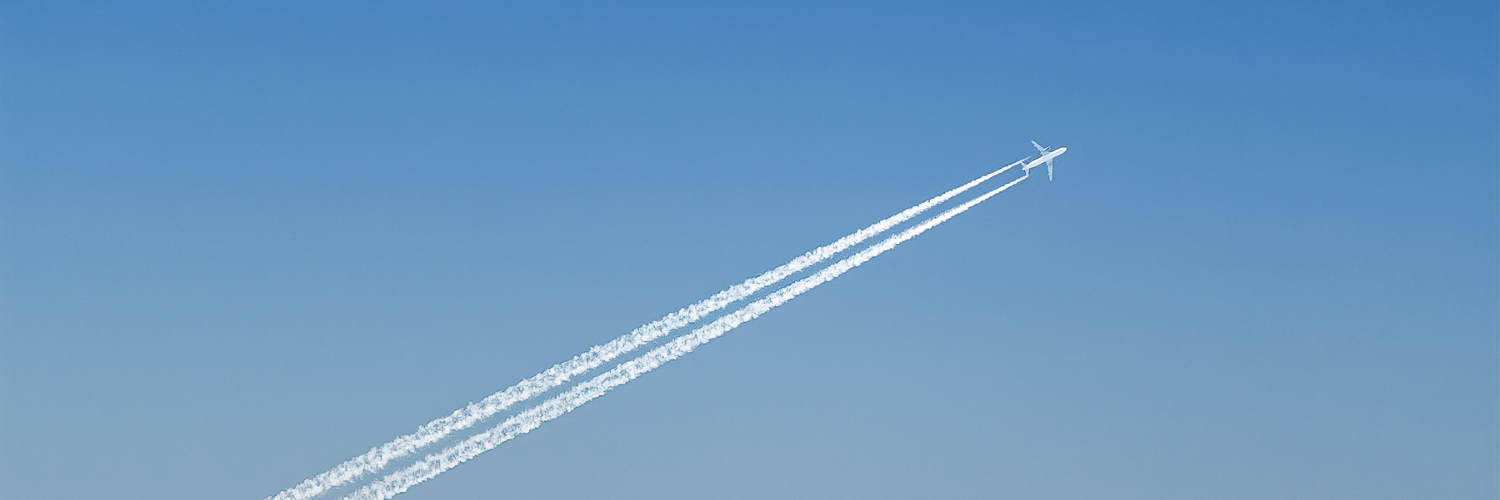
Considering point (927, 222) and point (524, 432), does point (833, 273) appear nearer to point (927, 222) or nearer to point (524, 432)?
Answer: point (927, 222)

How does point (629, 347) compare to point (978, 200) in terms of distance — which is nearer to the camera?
point (629, 347)

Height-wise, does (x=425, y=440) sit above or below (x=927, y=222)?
below


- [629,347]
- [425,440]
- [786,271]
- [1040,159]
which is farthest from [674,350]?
[1040,159]

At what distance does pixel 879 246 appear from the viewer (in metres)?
87.7

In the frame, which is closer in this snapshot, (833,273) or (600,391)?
(600,391)

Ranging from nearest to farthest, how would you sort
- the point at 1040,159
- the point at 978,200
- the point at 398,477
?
the point at 398,477 → the point at 978,200 → the point at 1040,159

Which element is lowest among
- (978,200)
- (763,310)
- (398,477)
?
(398,477)

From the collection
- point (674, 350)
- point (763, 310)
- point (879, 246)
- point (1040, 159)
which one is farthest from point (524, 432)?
point (1040, 159)

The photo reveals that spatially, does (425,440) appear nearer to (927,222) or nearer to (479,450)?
(479,450)

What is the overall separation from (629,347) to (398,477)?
13.8 metres

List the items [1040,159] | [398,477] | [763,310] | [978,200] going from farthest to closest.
Answer: [1040,159]
[978,200]
[763,310]
[398,477]

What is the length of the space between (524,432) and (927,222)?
26.4 metres

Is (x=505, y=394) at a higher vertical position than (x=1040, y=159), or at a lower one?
lower

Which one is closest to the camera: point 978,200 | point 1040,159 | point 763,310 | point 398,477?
point 398,477
